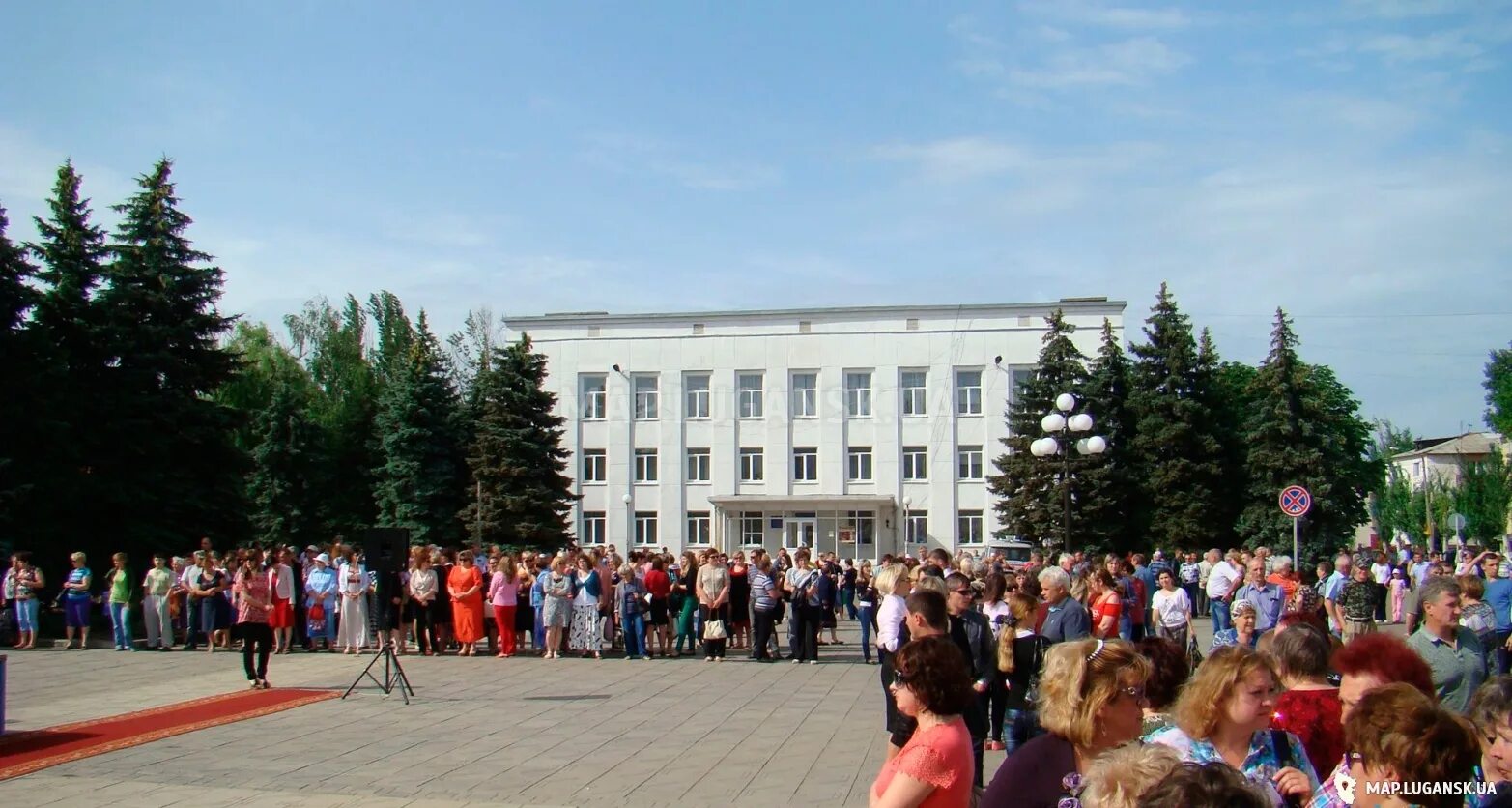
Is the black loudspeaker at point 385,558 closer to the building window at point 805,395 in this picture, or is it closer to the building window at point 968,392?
the building window at point 805,395

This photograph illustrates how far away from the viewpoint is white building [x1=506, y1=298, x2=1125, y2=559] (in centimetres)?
5847

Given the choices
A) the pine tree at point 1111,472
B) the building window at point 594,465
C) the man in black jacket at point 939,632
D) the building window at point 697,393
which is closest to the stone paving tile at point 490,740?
the man in black jacket at point 939,632

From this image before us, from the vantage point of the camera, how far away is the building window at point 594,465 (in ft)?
203

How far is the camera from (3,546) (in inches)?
1067

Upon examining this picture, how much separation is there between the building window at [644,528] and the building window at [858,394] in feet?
36.6

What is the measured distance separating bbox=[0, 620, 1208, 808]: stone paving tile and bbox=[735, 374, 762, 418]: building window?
41.6m

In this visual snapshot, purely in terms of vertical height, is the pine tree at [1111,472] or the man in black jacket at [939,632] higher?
the pine tree at [1111,472]

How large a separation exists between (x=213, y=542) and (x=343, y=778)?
24.7 m

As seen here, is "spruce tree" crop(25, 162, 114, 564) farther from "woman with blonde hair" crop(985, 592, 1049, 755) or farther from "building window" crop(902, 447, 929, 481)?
"building window" crop(902, 447, 929, 481)

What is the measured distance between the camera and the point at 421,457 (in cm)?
5128

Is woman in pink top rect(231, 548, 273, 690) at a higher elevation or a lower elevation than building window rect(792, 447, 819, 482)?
lower

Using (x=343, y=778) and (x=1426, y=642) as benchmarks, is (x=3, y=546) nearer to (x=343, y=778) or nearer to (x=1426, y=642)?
(x=343, y=778)

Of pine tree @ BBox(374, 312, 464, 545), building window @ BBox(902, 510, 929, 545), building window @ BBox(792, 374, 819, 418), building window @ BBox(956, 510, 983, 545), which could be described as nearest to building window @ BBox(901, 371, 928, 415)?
building window @ BBox(792, 374, 819, 418)

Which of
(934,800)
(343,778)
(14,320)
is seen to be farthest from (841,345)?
(934,800)
